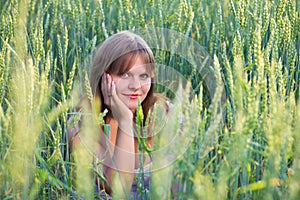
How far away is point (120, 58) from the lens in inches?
62.9

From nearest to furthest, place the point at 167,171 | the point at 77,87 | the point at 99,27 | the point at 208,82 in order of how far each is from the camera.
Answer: the point at 167,171 → the point at 77,87 → the point at 208,82 → the point at 99,27

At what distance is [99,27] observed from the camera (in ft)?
6.68

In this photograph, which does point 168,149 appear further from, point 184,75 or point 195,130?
point 184,75

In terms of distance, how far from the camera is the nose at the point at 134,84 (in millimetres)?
1534

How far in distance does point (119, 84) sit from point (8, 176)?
23.7 inches

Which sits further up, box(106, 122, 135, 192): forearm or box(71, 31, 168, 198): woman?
box(71, 31, 168, 198): woman

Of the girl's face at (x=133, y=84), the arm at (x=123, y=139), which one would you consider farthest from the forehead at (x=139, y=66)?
the arm at (x=123, y=139)

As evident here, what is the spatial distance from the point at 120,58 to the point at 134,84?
0.36 feet

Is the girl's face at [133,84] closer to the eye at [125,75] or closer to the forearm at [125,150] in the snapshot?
the eye at [125,75]

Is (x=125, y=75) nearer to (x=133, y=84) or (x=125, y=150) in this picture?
(x=133, y=84)

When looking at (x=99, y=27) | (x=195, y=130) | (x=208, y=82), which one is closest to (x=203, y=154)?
(x=195, y=130)

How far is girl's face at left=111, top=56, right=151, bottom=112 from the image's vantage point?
60.3 inches

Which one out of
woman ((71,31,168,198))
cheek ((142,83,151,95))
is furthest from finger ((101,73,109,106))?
cheek ((142,83,151,95))

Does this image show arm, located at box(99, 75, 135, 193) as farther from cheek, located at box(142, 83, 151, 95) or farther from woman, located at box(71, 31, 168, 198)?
cheek, located at box(142, 83, 151, 95)
